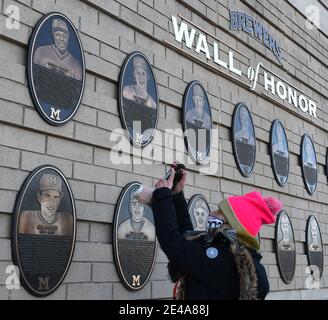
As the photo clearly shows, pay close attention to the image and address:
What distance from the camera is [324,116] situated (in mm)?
10203

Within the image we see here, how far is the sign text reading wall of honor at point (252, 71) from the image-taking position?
248 inches

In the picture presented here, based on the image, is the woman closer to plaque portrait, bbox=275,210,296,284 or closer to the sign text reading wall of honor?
the sign text reading wall of honor

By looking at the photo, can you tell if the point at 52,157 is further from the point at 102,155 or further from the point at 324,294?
the point at 324,294

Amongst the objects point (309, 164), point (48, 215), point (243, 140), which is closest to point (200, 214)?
point (243, 140)

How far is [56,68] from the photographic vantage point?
14.4 ft

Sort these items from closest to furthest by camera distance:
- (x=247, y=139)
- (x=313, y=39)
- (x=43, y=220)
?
(x=43, y=220)
(x=247, y=139)
(x=313, y=39)

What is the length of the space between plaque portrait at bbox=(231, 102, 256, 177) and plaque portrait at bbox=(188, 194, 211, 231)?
1.07 metres

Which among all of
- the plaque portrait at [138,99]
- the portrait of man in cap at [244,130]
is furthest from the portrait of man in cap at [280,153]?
the plaque portrait at [138,99]

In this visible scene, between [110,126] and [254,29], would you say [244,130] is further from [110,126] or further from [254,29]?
[110,126]

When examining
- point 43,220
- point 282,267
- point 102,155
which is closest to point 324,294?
point 282,267

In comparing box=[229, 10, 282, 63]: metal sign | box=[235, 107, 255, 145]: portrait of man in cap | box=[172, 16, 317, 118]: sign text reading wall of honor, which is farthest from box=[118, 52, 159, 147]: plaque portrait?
box=[229, 10, 282, 63]: metal sign

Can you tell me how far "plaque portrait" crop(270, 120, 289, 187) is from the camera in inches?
313

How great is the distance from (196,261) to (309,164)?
22.6ft

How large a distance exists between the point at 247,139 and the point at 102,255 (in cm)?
340
